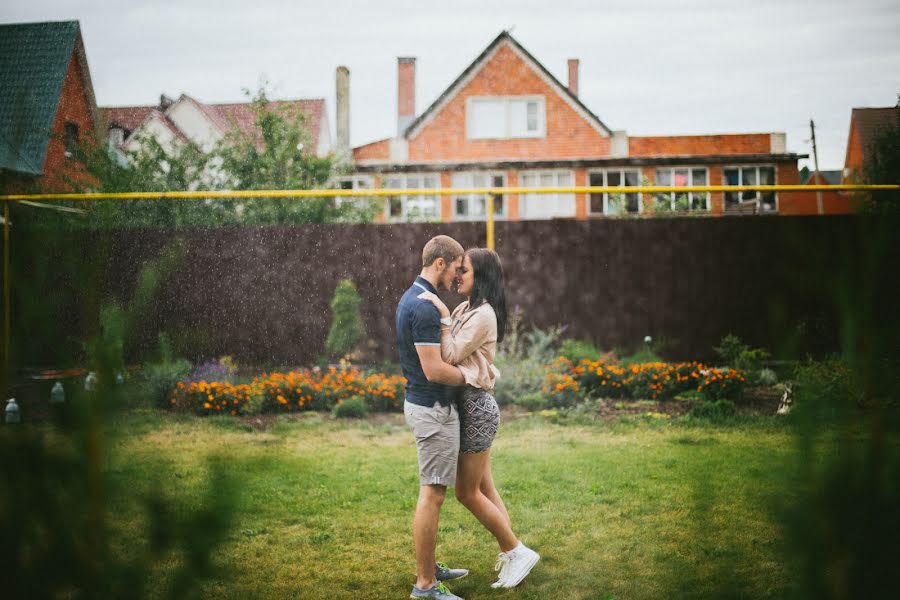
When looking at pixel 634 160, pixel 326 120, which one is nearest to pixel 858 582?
pixel 634 160

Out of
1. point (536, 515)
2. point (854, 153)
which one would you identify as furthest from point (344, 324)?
point (854, 153)

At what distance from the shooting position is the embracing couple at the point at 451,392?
116 inches

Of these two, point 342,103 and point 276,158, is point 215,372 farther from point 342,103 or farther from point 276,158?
point 342,103

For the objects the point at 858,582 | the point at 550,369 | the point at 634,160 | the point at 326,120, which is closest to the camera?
the point at 858,582

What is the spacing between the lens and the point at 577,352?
743cm

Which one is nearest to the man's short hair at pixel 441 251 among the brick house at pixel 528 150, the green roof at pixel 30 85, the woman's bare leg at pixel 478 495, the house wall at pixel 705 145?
the woman's bare leg at pixel 478 495

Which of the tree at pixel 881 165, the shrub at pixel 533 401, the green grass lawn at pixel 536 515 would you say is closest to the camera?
the green grass lawn at pixel 536 515

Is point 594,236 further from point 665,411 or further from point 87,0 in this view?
point 87,0

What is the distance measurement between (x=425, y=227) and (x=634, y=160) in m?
15.5

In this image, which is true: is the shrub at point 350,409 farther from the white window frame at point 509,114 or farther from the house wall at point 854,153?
the white window frame at point 509,114

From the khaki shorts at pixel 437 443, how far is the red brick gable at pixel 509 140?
19.9 meters

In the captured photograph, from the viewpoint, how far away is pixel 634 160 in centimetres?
2180

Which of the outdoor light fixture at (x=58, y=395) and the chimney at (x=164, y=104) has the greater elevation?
the chimney at (x=164, y=104)

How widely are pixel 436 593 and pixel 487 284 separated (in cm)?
135
